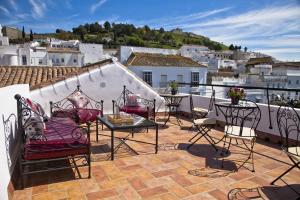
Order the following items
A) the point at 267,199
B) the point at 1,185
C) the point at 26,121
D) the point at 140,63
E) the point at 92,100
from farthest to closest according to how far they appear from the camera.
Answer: the point at 140,63 → the point at 92,100 → the point at 26,121 → the point at 267,199 → the point at 1,185

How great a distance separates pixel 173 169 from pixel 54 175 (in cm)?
156

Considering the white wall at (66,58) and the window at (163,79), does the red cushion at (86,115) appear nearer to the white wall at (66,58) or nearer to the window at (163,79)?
the window at (163,79)

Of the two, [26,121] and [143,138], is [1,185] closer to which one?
[26,121]

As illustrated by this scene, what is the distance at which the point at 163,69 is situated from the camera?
22.4 m

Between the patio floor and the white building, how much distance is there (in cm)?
1685

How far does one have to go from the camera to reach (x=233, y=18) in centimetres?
1677

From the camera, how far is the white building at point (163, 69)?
70.4 ft

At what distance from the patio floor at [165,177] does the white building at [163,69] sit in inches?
663

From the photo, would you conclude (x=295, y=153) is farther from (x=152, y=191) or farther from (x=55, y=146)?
(x=55, y=146)

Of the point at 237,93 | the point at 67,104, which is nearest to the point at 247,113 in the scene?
the point at 237,93

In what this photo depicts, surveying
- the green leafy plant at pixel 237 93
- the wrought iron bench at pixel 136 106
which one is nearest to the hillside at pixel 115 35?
the wrought iron bench at pixel 136 106

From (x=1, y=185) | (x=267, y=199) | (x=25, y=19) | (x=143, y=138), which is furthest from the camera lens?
(x=25, y=19)

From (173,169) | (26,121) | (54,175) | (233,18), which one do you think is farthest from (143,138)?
(233,18)

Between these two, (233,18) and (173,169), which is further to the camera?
(233,18)
